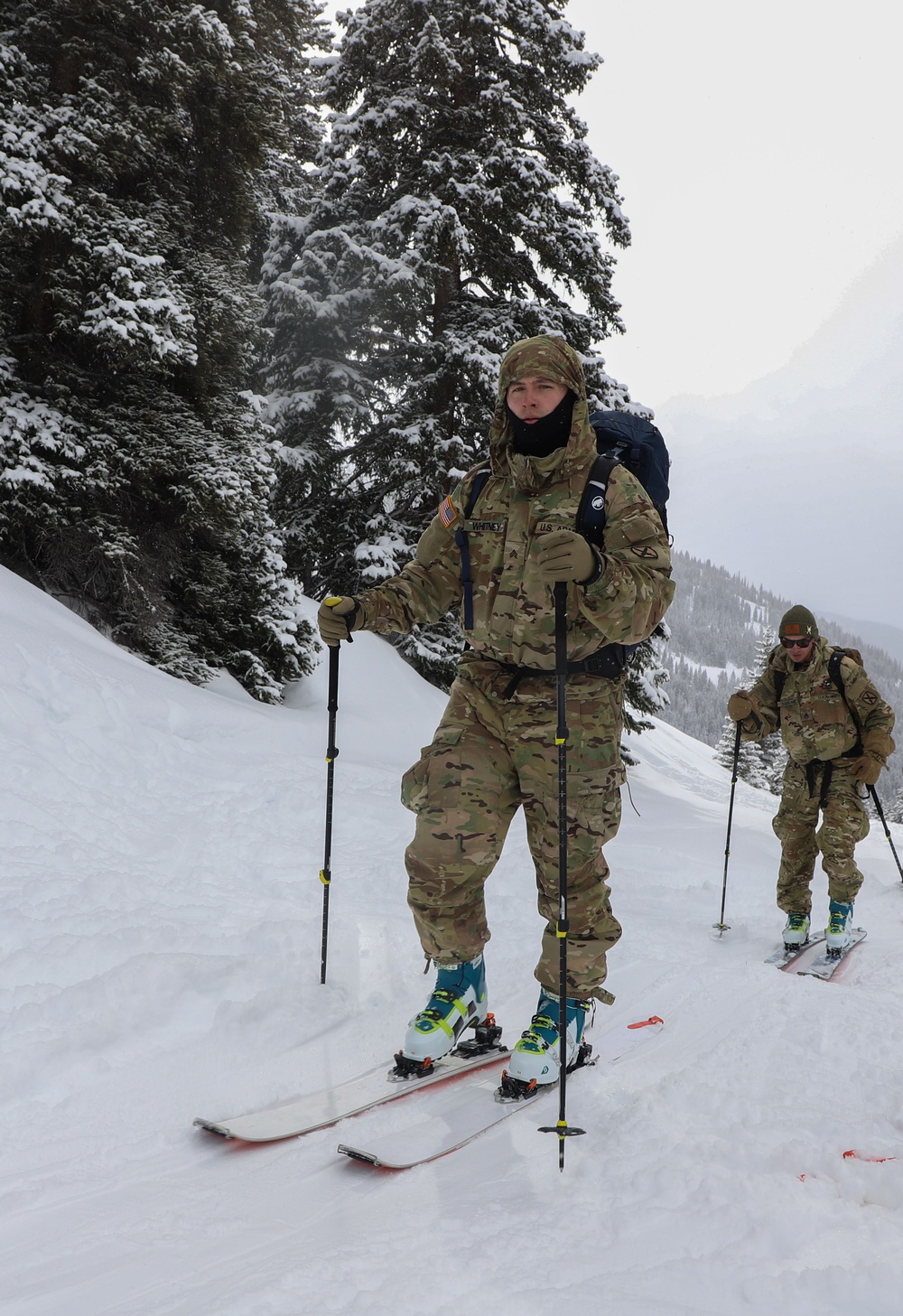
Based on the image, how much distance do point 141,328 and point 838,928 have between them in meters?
8.62

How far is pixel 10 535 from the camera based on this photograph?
9.17m

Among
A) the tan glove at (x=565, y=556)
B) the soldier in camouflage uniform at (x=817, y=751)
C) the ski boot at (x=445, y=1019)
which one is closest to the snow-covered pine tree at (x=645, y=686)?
the soldier in camouflage uniform at (x=817, y=751)

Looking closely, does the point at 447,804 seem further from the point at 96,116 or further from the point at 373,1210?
the point at 96,116

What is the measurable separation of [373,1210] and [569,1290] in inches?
25.6

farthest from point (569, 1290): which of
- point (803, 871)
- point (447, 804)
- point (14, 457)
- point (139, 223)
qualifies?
point (139, 223)

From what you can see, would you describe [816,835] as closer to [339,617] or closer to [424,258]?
[339,617]

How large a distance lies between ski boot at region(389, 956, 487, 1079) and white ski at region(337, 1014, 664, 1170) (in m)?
0.15

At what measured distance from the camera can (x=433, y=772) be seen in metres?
3.34

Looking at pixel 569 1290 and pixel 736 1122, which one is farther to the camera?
pixel 736 1122

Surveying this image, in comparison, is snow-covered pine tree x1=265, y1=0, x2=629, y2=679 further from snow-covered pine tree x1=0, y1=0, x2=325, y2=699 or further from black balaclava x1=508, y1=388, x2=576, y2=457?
black balaclava x1=508, y1=388, x2=576, y2=457

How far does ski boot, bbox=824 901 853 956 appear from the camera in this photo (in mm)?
6559

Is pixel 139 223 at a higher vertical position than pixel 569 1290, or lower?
higher

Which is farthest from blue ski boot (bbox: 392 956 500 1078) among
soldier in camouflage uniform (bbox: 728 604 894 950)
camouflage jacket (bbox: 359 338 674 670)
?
soldier in camouflage uniform (bbox: 728 604 894 950)

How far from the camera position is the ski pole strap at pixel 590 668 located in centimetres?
326
